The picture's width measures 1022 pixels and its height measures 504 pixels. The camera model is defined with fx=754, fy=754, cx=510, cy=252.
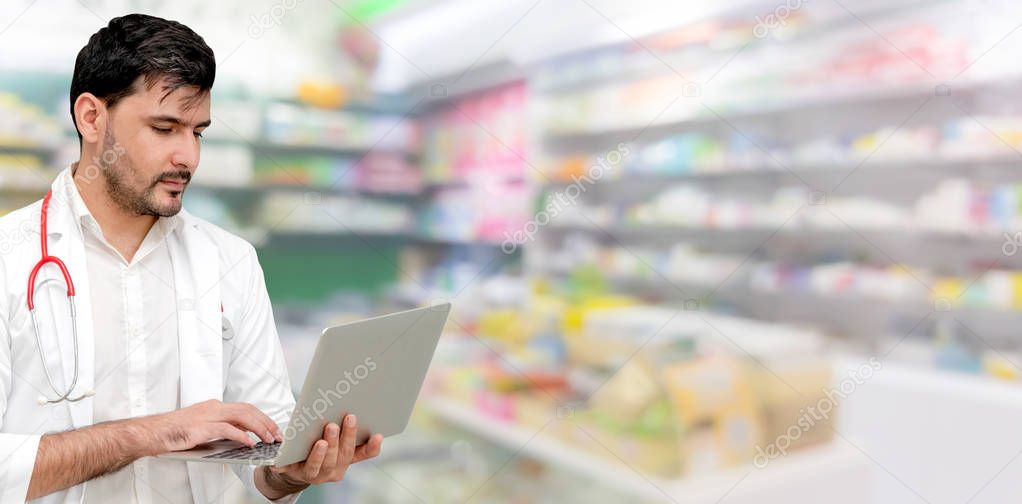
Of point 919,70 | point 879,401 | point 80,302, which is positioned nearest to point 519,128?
point 919,70

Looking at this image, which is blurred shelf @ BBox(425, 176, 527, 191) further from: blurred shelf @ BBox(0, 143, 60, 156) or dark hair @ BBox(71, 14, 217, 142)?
dark hair @ BBox(71, 14, 217, 142)

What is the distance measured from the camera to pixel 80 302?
3.67 feet

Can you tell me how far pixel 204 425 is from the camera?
1.02 metres

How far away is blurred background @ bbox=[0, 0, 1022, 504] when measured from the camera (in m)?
1.86

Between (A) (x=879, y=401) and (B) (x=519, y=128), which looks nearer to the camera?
(A) (x=879, y=401)

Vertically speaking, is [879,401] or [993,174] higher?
[993,174]

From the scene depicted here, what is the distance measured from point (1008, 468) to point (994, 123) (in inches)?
54.8

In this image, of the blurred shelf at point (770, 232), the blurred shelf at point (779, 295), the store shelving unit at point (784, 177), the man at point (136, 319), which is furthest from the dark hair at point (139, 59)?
the blurred shelf at point (779, 295)

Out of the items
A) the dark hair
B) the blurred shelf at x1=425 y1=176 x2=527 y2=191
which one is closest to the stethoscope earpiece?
the dark hair

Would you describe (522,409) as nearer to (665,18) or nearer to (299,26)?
(299,26)

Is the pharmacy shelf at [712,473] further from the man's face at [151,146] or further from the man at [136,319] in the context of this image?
the man's face at [151,146]

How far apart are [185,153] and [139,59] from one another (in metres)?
0.15

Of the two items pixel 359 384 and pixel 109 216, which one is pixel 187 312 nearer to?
pixel 109 216

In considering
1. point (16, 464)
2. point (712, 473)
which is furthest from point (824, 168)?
point (16, 464)
